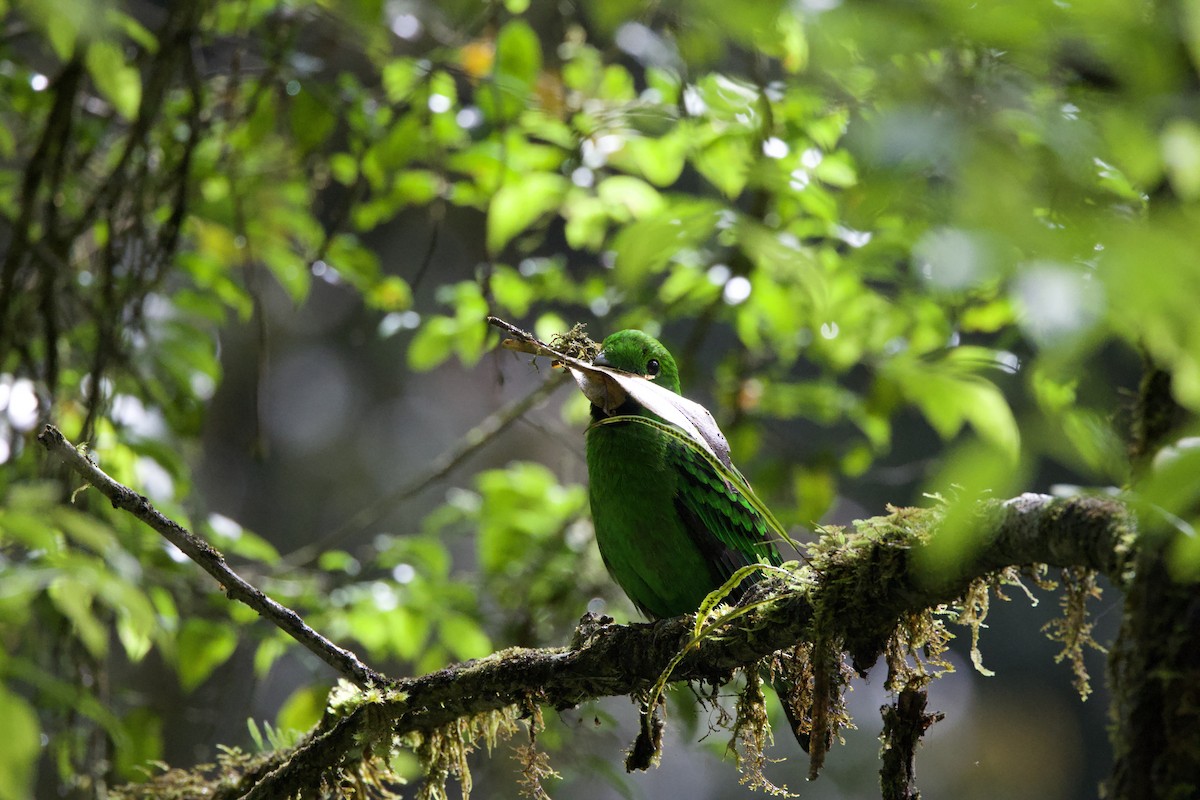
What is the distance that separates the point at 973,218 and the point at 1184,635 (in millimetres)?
697

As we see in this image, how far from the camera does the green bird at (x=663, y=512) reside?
3086 mm

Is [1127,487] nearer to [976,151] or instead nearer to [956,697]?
[976,151]

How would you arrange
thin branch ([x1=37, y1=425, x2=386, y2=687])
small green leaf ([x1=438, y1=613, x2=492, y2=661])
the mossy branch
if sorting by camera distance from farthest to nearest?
small green leaf ([x1=438, y1=613, x2=492, y2=661]) → thin branch ([x1=37, y1=425, x2=386, y2=687]) → the mossy branch

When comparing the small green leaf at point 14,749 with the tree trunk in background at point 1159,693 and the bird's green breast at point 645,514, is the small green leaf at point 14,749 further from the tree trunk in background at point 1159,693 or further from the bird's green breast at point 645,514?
the bird's green breast at point 645,514

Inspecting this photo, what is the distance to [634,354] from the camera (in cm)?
324

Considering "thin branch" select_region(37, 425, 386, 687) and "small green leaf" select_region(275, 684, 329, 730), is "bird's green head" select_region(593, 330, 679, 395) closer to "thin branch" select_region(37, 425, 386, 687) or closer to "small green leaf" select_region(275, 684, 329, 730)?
"thin branch" select_region(37, 425, 386, 687)

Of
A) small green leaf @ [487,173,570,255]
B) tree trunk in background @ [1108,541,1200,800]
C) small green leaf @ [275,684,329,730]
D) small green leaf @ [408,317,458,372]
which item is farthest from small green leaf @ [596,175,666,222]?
tree trunk in background @ [1108,541,1200,800]

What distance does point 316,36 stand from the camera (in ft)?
18.3

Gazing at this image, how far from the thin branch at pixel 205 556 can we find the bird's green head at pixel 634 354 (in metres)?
1.24

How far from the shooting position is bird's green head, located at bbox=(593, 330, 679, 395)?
3219 millimetres

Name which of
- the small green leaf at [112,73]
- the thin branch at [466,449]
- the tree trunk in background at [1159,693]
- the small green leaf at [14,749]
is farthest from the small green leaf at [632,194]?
the small green leaf at [14,749]

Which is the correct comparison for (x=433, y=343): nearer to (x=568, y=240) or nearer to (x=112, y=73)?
(x=568, y=240)

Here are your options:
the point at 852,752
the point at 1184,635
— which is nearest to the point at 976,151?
the point at 1184,635

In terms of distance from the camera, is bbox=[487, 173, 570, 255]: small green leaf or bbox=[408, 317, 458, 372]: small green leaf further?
bbox=[408, 317, 458, 372]: small green leaf
